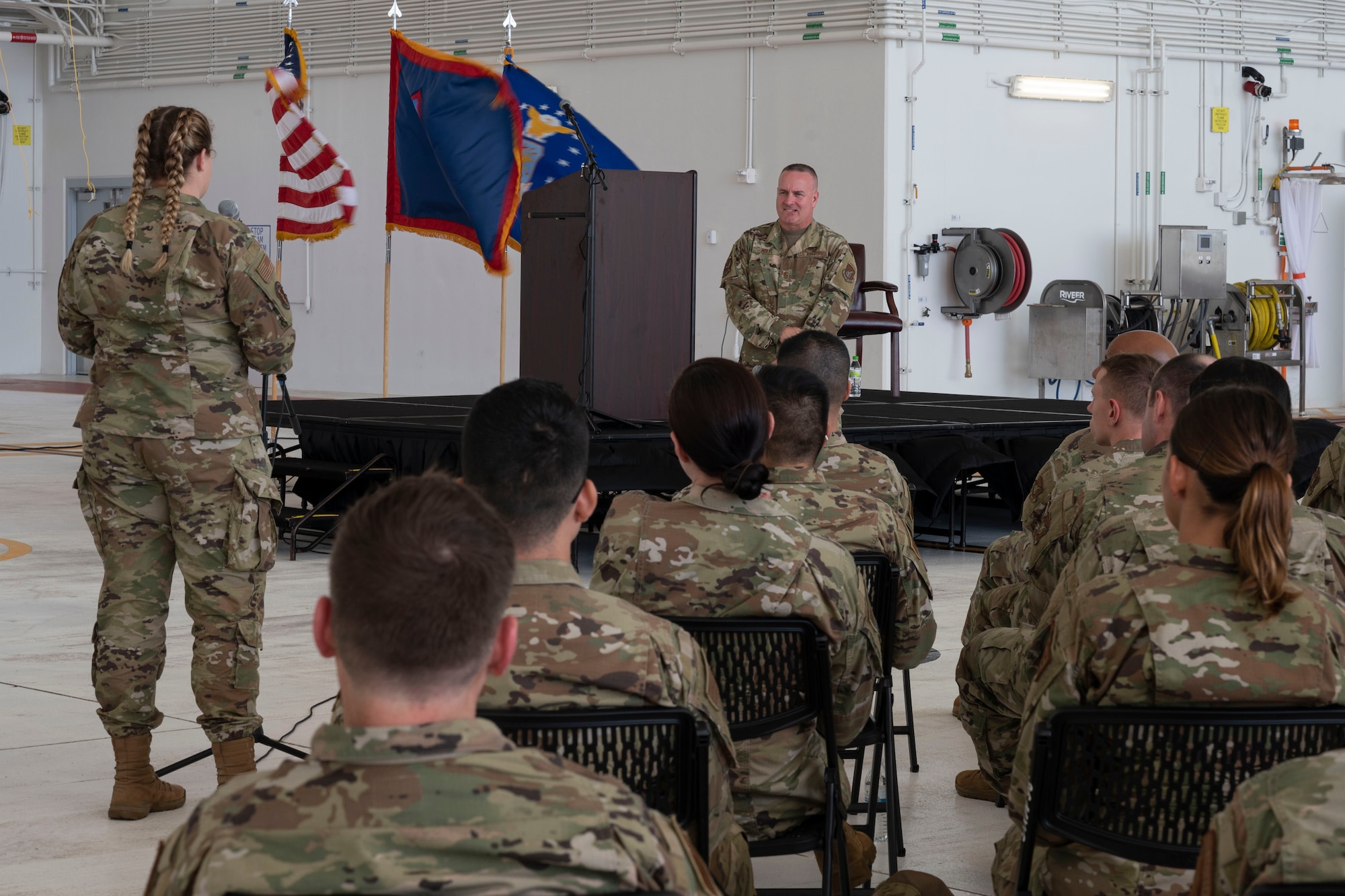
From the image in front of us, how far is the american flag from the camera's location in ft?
31.3

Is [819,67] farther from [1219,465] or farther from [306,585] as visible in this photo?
[1219,465]

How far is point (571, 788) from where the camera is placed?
1.22 meters

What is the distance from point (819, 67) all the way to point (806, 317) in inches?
261

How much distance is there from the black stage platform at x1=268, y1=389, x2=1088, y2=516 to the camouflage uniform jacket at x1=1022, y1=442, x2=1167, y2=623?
130 inches

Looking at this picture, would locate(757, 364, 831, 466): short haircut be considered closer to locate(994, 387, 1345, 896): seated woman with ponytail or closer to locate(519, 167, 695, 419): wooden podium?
locate(994, 387, 1345, 896): seated woman with ponytail

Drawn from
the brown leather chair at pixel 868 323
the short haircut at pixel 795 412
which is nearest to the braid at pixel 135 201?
the short haircut at pixel 795 412

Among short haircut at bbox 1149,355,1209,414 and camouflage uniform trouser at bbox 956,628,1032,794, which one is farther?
short haircut at bbox 1149,355,1209,414

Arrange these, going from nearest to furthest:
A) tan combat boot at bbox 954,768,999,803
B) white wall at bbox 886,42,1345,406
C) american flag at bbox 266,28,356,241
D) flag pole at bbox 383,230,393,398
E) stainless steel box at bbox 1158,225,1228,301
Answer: tan combat boot at bbox 954,768,999,803 → american flag at bbox 266,28,356,241 → flag pole at bbox 383,230,393,398 → white wall at bbox 886,42,1345,406 → stainless steel box at bbox 1158,225,1228,301

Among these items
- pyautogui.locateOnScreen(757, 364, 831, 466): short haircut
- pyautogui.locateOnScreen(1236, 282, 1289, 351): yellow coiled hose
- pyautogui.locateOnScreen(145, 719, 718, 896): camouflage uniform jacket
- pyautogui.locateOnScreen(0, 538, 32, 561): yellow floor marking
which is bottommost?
pyautogui.locateOnScreen(0, 538, 32, 561): yellow floor marking

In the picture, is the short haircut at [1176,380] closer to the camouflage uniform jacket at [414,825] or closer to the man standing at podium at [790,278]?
the camouflage uniform jacket at [414,825]

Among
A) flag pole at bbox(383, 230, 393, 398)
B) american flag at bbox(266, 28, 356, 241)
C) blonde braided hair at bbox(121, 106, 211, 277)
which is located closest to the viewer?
blonde braided hair at bbox(121, 106, 211, 277)

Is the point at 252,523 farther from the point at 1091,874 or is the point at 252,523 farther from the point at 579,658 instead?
the point at 1091,874

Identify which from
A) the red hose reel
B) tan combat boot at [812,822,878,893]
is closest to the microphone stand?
tan combat boot at [812,822,878,893]

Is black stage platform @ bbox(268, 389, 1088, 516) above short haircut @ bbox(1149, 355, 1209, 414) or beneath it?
beneath
